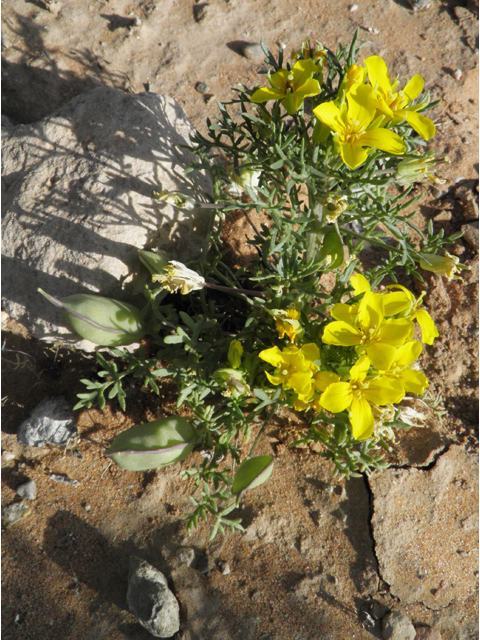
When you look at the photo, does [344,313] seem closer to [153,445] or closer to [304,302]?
[304,302]

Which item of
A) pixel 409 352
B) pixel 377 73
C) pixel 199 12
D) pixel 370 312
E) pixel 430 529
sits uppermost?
pixel 199 12

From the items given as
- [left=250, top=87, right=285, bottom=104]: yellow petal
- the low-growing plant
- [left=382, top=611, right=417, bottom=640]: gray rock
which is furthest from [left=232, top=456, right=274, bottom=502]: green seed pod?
[left=250, top=87, right=285, bottom=104]: yellow petal

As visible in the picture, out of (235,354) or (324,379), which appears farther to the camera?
(235,354)

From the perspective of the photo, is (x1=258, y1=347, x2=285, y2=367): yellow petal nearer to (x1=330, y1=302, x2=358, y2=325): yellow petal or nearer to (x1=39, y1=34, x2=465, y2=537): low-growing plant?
(x1=39, y1=34, x2=465, y2=537): low-growing plant

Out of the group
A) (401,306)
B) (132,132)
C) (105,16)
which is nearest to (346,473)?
(401,306)

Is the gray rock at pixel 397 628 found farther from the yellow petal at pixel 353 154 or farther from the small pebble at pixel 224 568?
the yellow petal at pixel 353 154

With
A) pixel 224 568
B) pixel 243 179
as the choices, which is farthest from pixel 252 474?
pixel 243 179

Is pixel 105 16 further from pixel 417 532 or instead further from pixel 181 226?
pixel 417 532
